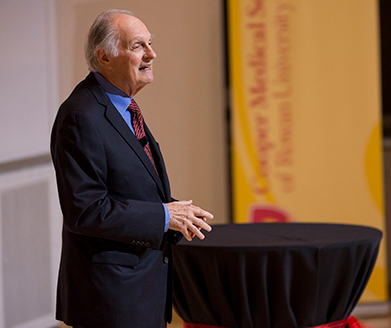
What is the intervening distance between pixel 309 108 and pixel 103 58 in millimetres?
2414

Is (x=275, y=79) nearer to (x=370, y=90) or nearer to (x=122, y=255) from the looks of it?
(x=370, y=90)

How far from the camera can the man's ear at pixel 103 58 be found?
130 centimetres

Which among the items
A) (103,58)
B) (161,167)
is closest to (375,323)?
(161,167)

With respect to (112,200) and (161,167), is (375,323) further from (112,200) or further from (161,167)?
(112,200)

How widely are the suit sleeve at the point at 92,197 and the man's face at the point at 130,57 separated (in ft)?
0.53

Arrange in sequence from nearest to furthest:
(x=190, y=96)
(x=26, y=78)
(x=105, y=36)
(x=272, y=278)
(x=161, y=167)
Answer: (x=105, y=36)
(x=161, y=167)
(x=272, y=278)
(x=26, y=78)
(x=190, y=96)

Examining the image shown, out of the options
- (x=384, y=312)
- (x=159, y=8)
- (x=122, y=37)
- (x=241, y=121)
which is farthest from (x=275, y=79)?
(x=122, y=37)

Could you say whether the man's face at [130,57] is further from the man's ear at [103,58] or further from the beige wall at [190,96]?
the beige wall at [190,96]

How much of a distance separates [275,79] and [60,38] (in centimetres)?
152

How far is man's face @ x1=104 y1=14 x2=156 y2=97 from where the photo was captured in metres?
1.28

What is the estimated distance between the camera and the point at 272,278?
1843 millimetres

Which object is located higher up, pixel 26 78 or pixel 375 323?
pixel 26 78

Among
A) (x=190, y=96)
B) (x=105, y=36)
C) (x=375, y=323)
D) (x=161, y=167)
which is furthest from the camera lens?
(x=190, y=96)

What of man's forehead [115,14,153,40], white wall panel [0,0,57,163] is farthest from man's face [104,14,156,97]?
white wall panel [0,0,57,163]
